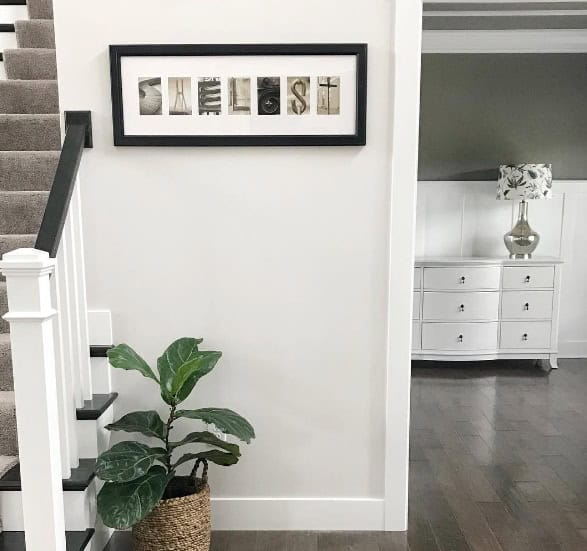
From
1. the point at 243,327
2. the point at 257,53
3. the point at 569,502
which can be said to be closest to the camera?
the point at 257,53

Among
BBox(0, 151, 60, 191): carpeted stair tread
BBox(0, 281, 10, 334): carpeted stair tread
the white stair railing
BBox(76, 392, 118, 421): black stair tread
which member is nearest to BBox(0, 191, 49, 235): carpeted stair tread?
BBox(0, 151, 60, 191): carpeted stair tread

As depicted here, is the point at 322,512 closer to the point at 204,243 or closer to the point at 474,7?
the point at 204,243

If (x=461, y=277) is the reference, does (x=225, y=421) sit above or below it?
below

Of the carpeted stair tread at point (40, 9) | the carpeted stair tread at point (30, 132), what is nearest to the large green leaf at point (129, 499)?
the carpeted stair tread at point (30, 132)

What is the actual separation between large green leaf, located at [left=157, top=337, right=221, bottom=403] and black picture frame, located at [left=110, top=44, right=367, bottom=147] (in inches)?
28.4

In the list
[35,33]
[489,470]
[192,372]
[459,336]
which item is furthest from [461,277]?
[35,33]

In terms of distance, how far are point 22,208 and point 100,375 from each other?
2.75ft

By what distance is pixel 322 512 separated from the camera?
2459 mm

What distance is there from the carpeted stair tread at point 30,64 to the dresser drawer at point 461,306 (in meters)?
2.84

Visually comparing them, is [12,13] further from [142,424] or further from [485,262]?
[485,262]

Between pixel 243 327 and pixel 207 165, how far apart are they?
2.03ft

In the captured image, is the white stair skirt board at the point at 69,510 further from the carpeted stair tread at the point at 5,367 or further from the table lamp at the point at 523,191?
the table lamp at the point at 523,191

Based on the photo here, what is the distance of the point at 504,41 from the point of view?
4734mm

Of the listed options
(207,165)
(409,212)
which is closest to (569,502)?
(409,212)
